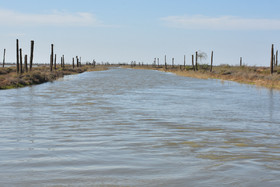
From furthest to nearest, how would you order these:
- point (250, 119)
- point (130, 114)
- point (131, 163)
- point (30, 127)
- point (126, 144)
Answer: point (130, 114), point (250, 119), point (30, 127), point (126, 144), point (131, 163)

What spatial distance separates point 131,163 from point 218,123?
5.49m

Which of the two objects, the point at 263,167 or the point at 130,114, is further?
the point at 130,114

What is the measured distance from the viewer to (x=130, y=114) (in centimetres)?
1229

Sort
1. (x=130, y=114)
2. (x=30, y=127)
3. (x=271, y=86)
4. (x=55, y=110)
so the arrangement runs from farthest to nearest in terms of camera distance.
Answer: (x=271, y=86) < (x=55, y=110) < (x=130, y=114) < (x=30, y=127)

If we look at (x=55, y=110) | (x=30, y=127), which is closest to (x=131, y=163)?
(x=30, y=127)

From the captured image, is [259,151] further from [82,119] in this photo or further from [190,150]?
[82,119]

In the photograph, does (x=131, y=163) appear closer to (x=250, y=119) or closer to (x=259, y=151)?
(x=259, y=151)

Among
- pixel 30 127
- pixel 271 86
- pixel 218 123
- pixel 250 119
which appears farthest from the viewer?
pixel 271 86

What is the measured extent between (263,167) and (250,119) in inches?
247

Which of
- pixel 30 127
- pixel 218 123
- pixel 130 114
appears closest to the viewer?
pixel 30 127

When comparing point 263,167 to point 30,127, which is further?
point 30,127

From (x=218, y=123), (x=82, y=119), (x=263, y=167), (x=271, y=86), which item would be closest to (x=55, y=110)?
(x=82, y=119)

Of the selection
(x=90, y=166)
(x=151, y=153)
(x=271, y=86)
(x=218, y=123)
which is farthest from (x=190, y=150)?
(x=271, y=86)

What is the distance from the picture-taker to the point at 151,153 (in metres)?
6.30
